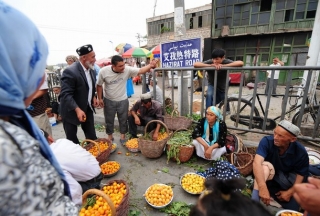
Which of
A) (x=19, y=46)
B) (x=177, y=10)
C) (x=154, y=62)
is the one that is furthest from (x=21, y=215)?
(x=177, y=10)

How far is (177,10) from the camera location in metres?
4.18

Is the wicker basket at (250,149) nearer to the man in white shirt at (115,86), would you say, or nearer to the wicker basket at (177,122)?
the wicker basket at (177,122)

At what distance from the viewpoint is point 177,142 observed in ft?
11.2

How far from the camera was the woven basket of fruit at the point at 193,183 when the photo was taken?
2.54 meters

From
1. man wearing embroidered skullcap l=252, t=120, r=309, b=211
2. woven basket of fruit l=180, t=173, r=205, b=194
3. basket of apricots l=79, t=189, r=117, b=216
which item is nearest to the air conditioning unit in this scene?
man wearing embroidered skullcap l=252, t=120, r=309, b=211

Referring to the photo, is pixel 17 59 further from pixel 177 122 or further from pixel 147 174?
pixel 177 122

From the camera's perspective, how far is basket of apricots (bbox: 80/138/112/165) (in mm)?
3121

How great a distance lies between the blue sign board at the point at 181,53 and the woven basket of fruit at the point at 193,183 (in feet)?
8.12

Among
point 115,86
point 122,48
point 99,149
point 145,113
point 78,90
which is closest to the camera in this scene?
point 99,149

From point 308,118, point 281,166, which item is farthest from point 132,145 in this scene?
point 308,118

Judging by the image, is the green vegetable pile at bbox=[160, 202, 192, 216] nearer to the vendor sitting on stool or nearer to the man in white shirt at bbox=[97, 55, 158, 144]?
the vendor sitting on stool

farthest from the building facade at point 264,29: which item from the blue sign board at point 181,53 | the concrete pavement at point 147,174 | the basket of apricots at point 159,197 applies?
the basket of apricots at point 159,197

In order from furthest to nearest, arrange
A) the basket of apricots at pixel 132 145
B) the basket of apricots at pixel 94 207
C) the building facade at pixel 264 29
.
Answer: the building facade at pixel 264 29
the basket of apricots at pixel 132 145
the basket of apricots at pixel 94 207

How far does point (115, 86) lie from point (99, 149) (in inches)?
55.0
